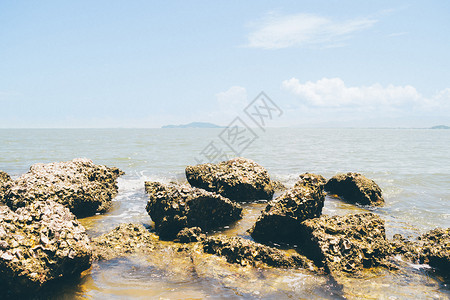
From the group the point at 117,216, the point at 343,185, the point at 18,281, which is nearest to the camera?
the point at 18,281

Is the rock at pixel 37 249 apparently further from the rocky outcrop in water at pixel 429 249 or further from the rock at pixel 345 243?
Answer: the rocky outcrop in water at pixel 429 249

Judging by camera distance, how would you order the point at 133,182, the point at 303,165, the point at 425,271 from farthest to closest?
1. the point at 303,165
2. the point at 133,182
3. the point at 425,271

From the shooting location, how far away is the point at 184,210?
28.7 feet

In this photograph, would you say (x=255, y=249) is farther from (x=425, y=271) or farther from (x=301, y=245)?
(x=425, y=271)

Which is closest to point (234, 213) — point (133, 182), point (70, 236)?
point (70, 236)

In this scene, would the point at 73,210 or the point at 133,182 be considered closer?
the point at 73,210

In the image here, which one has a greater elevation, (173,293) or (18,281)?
(18,281)

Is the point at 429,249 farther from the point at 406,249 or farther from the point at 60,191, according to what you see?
the point at 60,191

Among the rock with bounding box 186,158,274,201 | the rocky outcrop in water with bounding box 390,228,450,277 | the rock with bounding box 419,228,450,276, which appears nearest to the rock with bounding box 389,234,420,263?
the rocky outcrop in water with bounding box 390,228,450,277

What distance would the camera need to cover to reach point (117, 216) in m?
10.8

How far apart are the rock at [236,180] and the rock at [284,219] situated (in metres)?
4.19

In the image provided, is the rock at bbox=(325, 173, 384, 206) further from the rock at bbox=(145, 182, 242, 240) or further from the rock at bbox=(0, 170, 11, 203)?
the rock at bbox=(0, 170, 11, 203)

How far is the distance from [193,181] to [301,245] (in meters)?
7.60

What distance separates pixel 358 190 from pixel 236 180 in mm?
5287
